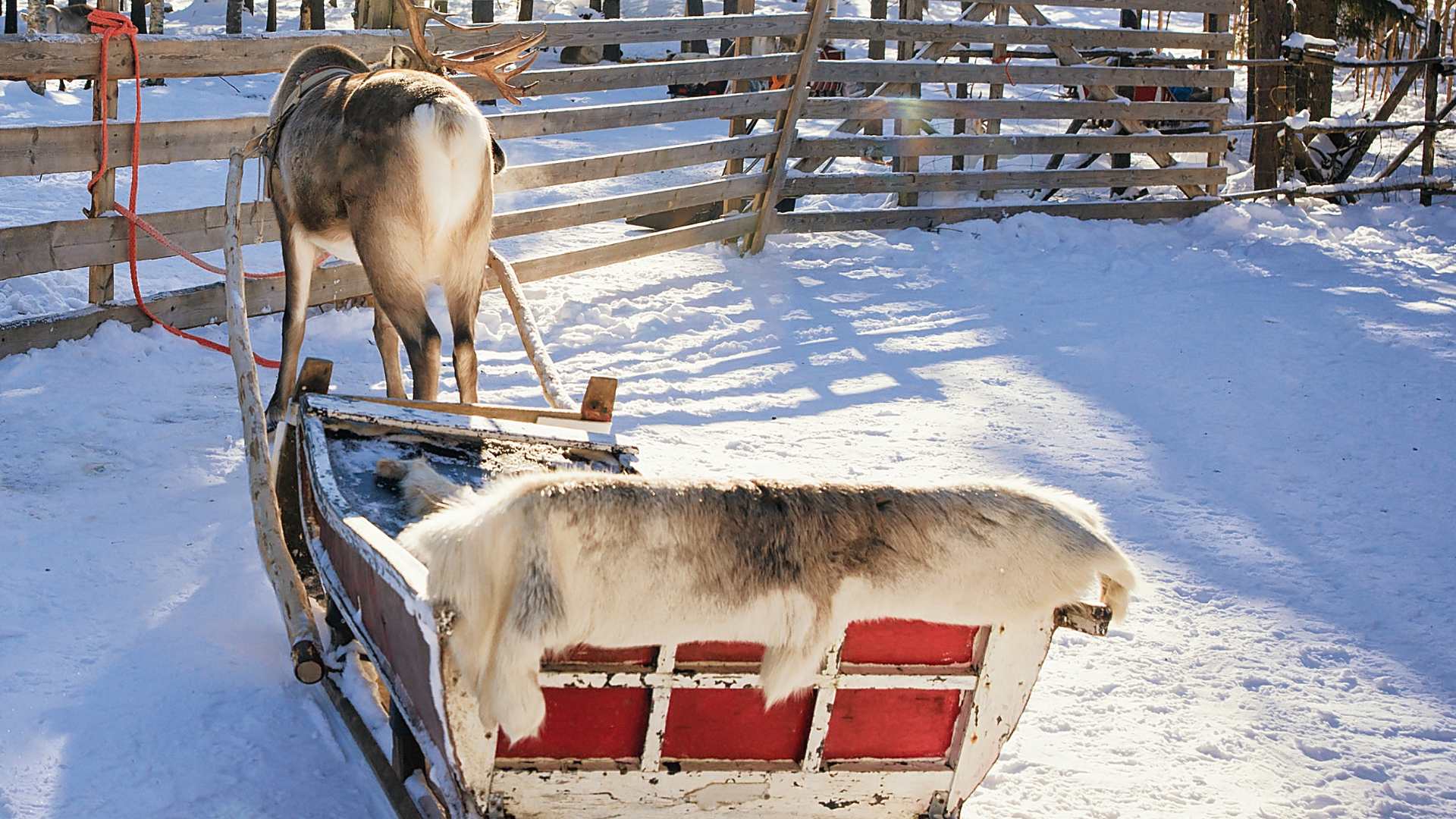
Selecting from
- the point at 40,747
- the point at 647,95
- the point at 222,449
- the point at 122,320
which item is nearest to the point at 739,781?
the point at 40,747

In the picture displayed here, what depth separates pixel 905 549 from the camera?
2.36 meters

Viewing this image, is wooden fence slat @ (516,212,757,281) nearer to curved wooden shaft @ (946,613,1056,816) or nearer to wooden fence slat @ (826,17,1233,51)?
wooden fence slat @ (826,17,1233,51)

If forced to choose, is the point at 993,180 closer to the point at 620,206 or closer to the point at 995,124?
the point at 995,124

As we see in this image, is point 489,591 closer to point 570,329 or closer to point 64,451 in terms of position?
point 64,451

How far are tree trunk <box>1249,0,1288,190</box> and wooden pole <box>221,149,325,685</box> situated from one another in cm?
1060

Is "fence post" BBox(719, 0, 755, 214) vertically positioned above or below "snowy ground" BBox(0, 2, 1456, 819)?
above

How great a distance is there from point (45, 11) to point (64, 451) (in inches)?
644

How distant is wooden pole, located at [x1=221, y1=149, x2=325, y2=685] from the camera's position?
3.37 metres

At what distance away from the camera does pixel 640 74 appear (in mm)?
8234

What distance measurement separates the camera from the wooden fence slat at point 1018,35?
9508 mm

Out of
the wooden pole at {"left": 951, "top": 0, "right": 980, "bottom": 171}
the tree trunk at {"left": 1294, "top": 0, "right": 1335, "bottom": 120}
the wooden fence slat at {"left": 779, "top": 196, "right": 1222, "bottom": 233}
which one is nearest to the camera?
the wooden fence slat at {"left": 779, "top": 196, "right": 1222, "bottom": 233}

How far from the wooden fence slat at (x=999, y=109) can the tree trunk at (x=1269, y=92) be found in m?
1.30

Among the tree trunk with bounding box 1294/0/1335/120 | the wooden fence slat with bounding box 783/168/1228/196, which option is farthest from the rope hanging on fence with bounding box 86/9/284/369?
the tree trunk with bounding box 1294/0/1335/120

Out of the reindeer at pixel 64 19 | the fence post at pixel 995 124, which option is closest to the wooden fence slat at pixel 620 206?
the fence post at pixel 995 124
